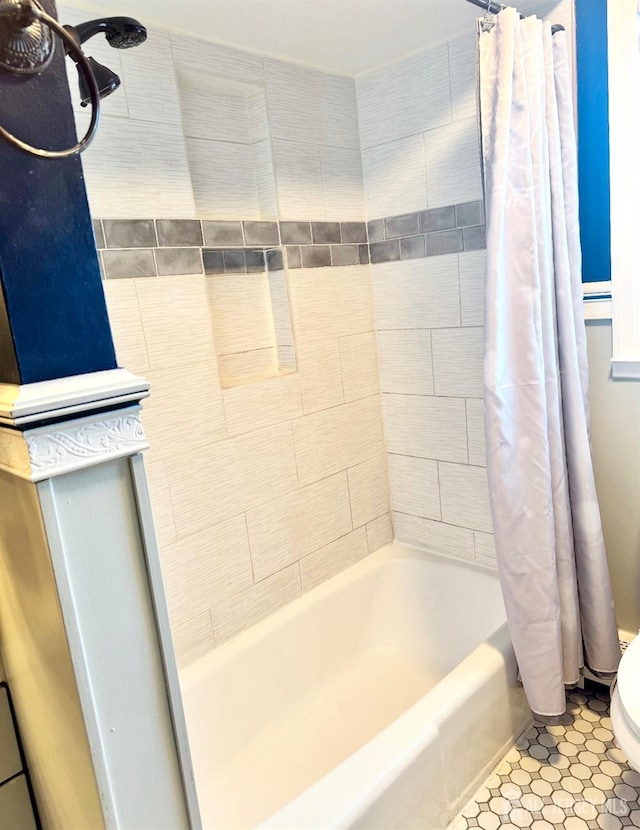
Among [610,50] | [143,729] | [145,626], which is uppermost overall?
[610,50]

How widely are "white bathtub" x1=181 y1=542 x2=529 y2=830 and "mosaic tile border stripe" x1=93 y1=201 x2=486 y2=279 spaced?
1.21 metres

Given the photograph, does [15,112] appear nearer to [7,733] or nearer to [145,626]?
[145,626]

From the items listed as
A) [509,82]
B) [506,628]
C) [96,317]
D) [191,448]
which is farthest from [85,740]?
[509,82]

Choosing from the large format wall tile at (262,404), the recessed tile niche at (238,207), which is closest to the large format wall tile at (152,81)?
the recessed tile niche at (238,207)

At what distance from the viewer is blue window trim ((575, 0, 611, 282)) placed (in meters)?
1.71

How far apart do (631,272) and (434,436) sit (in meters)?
0.89

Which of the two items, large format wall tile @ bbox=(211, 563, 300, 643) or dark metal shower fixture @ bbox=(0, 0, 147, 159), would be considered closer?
dark metal shower fixture @ bbox=(0, 0, 147, 159)

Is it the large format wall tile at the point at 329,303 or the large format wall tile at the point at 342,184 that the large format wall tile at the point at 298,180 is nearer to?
the large format wall tile at the point at 342,184

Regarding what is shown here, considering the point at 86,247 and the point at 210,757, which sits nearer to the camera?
the point at 86,247

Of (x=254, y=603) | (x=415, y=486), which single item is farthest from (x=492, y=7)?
(x=254, y=603)

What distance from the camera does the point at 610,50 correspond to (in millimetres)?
1685

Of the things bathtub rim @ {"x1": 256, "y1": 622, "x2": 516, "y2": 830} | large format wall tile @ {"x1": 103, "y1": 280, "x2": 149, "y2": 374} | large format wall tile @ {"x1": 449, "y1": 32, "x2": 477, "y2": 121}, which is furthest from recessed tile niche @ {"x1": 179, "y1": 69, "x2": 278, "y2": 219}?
bathtub rim @ {"x1": 256, "y1": 622, "x2": 516, "y2": 830}

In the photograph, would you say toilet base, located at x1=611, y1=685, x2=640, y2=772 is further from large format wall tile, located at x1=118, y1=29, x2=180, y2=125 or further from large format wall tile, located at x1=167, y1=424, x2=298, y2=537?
large format wall tile, located at x1=118, y1=29, x2=180, y2=125

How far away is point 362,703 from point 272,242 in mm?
1649
